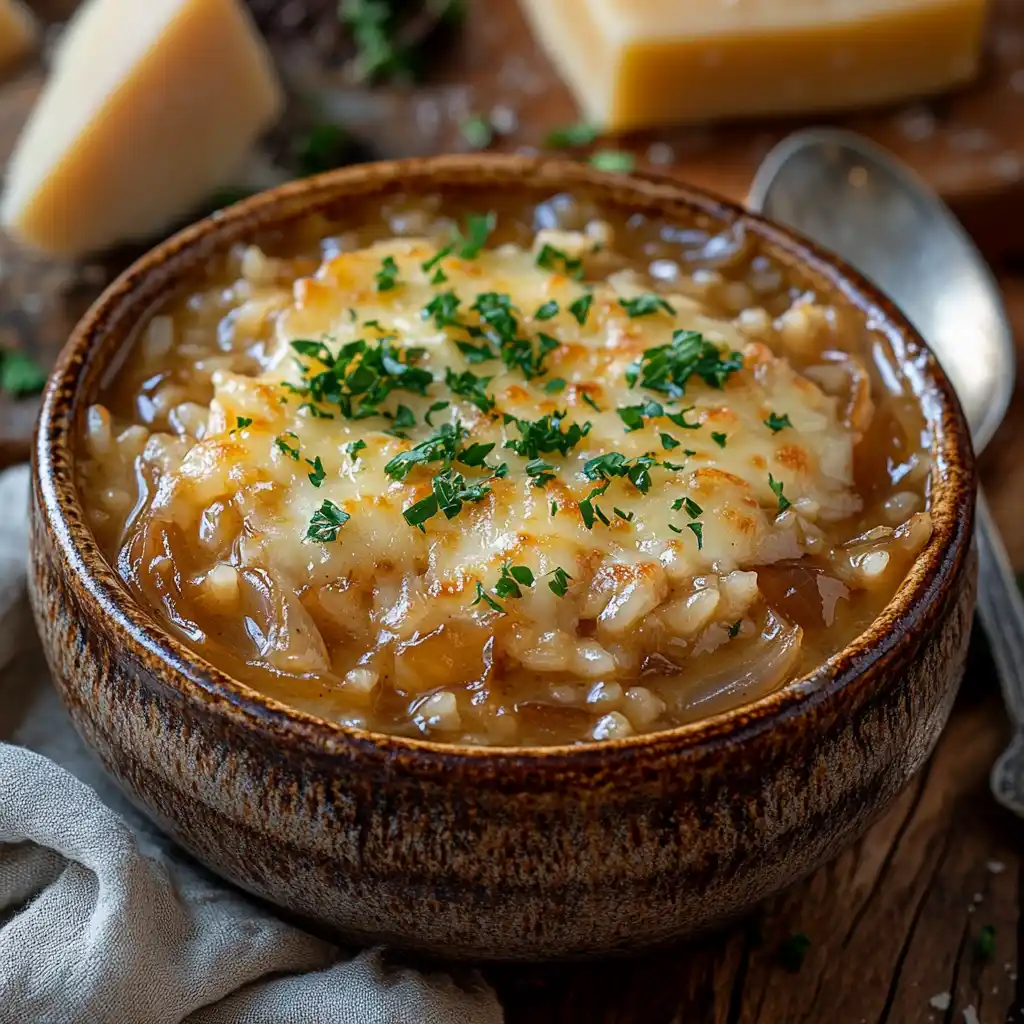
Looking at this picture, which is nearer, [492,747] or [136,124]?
[492,747]

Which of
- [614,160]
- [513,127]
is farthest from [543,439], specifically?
[513,127]

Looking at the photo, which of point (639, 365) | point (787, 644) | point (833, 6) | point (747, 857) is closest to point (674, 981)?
point (747, 857)

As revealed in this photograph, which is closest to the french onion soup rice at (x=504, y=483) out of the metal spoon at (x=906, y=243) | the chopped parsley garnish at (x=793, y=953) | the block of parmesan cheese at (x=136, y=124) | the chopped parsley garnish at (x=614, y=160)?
the chopped parsley garnish at (x=793, y=953)

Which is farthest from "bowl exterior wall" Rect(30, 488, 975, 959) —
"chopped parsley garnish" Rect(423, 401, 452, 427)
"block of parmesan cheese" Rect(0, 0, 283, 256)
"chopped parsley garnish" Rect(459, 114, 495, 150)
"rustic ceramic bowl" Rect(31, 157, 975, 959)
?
"chopped parsley garnish" Rect(459, 114, 495, 150)

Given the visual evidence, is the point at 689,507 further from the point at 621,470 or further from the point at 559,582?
the point at 559,582

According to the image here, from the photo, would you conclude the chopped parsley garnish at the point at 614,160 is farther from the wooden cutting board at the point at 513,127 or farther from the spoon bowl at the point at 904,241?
the spoon bowl at the point at 904,241

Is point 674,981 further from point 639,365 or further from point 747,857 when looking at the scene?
point 639,365
